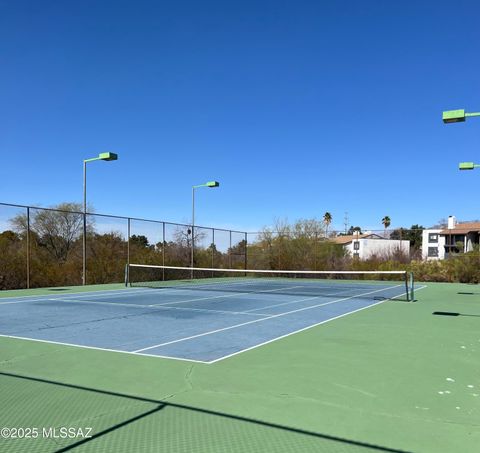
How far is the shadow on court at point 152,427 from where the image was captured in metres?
3.59

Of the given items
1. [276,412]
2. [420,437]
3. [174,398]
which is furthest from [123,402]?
[420,437]

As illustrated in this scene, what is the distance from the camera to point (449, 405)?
15.1 feet

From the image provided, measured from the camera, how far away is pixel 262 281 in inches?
1070

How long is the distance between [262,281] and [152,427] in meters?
23.4

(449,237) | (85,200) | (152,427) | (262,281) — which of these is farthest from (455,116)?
(449,237)

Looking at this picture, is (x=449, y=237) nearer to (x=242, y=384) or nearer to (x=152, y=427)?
(x=242, y=384)

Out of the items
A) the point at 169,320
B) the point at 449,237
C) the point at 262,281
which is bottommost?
the point at 262,281

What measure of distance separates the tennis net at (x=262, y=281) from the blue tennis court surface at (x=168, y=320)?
4.46 m

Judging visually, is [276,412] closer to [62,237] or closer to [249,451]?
[249,451]

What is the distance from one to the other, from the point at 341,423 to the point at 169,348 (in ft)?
12.0

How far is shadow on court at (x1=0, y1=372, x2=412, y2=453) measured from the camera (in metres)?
3.59

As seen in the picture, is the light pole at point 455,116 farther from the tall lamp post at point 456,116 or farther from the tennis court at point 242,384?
the tennis court at point 242,384

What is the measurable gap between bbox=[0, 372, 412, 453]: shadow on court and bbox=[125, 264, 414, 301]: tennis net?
15048 mm

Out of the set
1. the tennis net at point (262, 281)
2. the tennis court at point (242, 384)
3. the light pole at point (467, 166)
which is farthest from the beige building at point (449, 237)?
the tennis court at point (242, 384)
